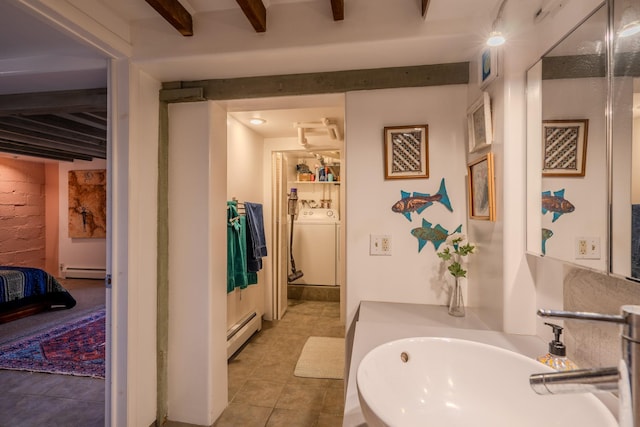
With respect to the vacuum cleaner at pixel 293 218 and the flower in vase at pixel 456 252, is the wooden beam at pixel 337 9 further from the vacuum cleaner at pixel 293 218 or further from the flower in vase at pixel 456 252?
the vacuum cleaner at pixel 293 218

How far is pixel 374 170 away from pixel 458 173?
44cm

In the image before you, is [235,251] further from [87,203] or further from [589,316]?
[87,203]

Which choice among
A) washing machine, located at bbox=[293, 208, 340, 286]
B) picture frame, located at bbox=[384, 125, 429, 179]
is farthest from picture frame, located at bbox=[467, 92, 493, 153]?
washing machine, located at bbox=[293, 208, 340, 286]

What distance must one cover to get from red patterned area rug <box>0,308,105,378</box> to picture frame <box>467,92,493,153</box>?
10.2 ft

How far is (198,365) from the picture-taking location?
1.84 meters

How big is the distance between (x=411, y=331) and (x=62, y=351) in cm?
327

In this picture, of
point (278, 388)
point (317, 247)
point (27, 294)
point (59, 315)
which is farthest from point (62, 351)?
point (317, 247)

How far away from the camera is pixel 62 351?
279 cm

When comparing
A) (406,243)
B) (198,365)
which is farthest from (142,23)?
(198,365)

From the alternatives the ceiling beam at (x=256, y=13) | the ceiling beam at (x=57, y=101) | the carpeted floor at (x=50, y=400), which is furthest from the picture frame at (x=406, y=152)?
the carpeted floor at (x=50, y=400)

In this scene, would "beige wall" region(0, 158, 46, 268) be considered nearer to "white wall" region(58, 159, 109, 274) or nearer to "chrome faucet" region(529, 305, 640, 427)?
"white wall" region(58, 159, 109, 274)

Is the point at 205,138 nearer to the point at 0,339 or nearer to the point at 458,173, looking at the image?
the point at 458,173

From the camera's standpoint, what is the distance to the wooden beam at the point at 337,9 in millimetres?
1282

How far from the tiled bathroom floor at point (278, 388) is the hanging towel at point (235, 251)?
0.68 m
